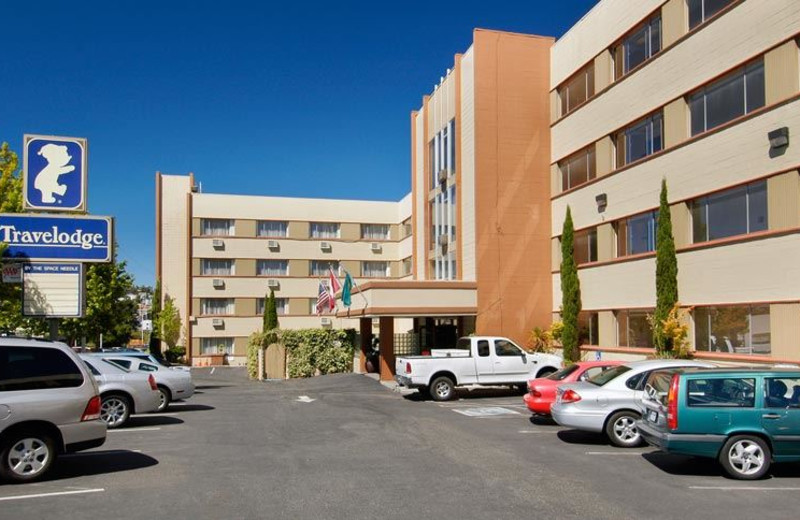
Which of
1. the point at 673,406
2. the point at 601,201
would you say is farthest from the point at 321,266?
the point at 673,406

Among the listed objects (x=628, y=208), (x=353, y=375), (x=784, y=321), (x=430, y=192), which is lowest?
(x=353, y=375)

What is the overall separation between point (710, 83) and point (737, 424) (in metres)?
13.5

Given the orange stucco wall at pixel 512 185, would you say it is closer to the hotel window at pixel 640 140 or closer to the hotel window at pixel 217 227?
the hotel window at pixel 640 140

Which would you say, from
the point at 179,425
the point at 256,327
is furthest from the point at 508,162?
the point at 256,327

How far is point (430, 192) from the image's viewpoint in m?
36.0

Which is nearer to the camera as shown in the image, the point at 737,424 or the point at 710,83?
the point at 737,424

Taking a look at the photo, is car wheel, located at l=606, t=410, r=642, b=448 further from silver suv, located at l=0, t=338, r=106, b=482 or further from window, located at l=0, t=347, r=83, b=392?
window, located at l=0, t=347, r=83, b=392

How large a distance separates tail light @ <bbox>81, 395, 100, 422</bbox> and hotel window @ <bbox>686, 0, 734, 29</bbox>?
60.2ft

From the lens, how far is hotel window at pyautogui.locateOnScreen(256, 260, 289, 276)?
180 feet

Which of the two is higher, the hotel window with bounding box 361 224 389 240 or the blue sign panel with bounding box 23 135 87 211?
the hotel window with bounding box 361 224 389 240

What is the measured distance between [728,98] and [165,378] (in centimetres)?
1653

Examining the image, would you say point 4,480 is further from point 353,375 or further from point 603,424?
point 353,375

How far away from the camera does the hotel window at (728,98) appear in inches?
750

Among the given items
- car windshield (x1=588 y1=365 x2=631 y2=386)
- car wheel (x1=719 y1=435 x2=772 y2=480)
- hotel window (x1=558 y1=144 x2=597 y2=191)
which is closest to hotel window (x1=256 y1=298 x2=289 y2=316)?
hotel window (x1=558 y1=144 x2=597 y2=191)
